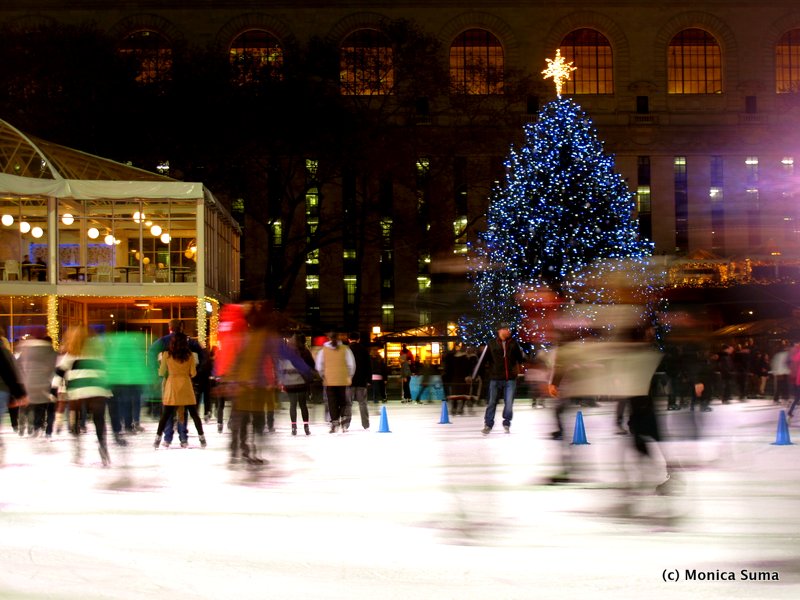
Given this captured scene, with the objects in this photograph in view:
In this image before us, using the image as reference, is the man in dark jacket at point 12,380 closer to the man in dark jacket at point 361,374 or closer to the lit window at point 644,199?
the man in dark jacket at point 361,374

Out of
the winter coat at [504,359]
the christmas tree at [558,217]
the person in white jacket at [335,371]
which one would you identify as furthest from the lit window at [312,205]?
the winter coat at [504,359]

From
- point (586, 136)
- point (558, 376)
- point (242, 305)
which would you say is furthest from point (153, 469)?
point (586, 136)

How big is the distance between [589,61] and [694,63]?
281 inches

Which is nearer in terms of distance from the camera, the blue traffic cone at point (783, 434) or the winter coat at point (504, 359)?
the blue traffic cone at point (783, 434)

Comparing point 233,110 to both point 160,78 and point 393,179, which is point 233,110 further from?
point 393,179

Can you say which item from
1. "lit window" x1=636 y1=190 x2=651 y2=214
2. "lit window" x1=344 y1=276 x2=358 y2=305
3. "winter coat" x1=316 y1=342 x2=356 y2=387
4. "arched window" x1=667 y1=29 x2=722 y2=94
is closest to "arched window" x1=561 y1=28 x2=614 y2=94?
"arched window" x1=667 y1=29 x2=722 y2=94

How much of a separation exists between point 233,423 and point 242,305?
1.26 m

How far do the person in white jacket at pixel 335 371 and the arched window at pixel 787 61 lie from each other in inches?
2434

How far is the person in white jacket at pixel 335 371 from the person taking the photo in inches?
759

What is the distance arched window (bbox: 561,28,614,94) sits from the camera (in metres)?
73.8

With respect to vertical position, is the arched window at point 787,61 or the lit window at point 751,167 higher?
the arched window at point 787,61

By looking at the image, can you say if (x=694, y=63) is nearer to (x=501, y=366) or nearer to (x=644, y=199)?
(x=644, y=199)

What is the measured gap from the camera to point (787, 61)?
74.6 m

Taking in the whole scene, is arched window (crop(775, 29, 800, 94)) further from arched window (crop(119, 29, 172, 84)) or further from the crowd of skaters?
→ the crowd of skaters
